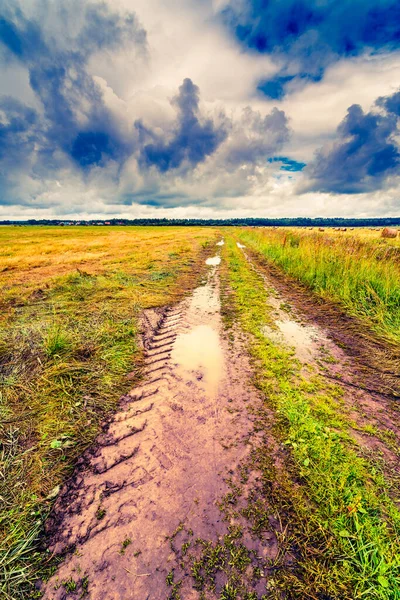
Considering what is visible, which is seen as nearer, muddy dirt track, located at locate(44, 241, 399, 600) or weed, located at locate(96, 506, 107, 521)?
muddy dirt track, located at locate(44, 241, 399, 600)

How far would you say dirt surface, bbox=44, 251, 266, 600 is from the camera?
1.94 m

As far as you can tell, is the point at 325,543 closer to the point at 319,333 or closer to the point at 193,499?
the point at 193,499

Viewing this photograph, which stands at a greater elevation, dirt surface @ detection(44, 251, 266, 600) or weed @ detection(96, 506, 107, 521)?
dirt surface @ detection(44, 251, 266, 600)

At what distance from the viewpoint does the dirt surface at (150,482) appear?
1.94 meters

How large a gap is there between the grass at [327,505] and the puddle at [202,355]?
951 mm

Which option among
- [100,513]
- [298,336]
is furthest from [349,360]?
[100,513]

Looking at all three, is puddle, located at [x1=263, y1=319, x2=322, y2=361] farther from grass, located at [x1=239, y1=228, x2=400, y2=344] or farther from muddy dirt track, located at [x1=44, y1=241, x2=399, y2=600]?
grass, located at [x1=239, y1=228, x2=400, y2=344]

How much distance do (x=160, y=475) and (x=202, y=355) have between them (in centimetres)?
266

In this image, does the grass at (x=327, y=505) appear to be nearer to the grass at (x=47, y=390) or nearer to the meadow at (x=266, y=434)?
the meadow at (x=266, y=434)

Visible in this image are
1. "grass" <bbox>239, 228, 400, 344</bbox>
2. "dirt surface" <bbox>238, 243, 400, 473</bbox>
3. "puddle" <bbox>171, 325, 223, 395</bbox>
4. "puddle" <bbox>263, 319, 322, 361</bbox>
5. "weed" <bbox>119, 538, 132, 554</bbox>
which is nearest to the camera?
"weed" <bbox>119, 538, 132, 554</bbox>

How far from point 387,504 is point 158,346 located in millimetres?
4303

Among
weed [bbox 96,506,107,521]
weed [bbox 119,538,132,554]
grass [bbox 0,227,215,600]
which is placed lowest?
weed [bbox 96,506,107,521]

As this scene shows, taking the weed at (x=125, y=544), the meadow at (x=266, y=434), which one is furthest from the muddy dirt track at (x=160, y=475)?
the meadow at (x=266, y=434)

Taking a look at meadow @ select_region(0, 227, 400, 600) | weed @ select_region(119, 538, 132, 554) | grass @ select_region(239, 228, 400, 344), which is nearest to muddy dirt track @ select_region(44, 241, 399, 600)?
weed @ select_region(119, 538, 132, 554)
